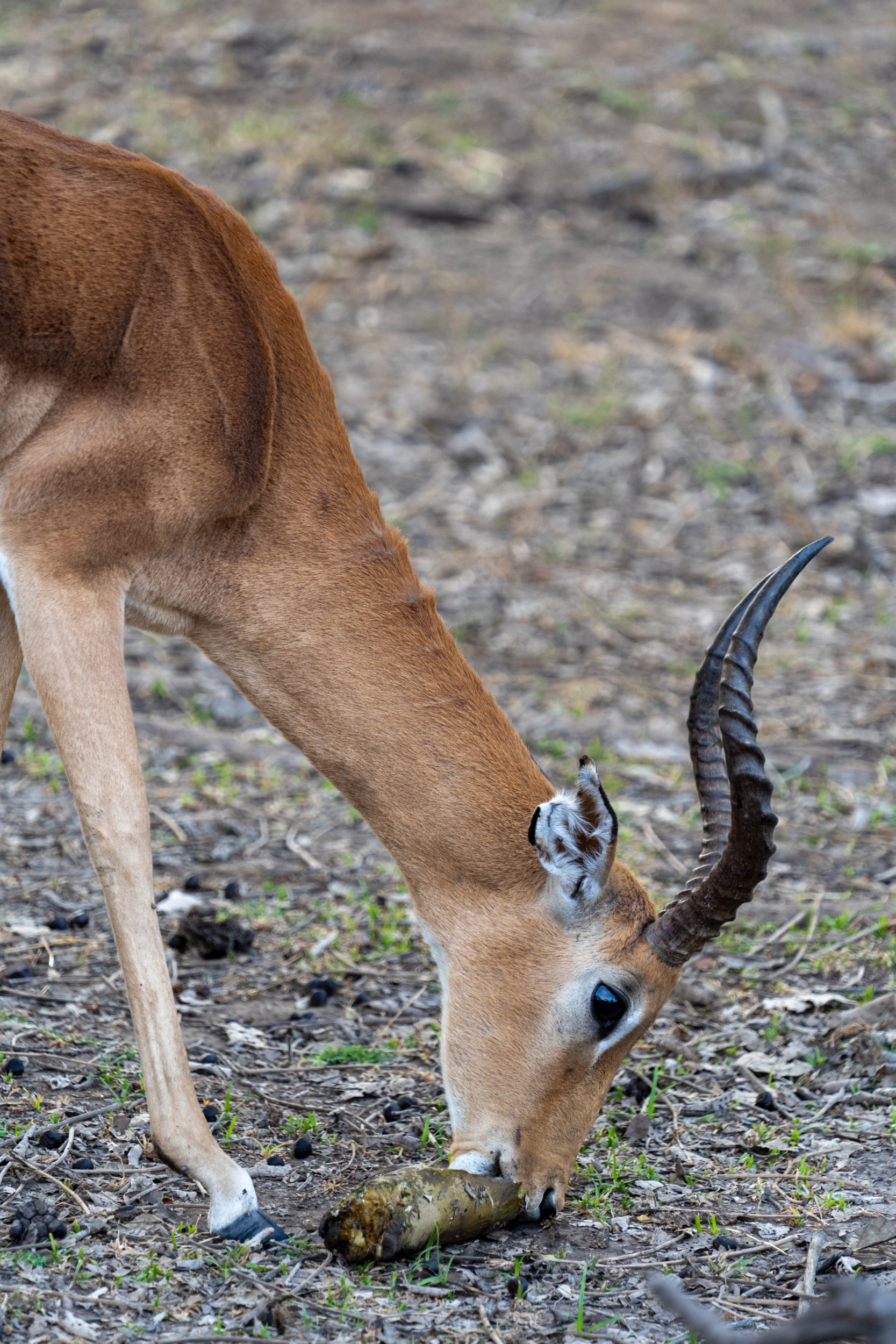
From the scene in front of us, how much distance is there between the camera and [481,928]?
4.48m

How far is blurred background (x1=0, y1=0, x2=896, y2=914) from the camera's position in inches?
343

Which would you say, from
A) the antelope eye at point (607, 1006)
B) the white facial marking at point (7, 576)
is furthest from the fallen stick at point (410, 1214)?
the white facial marking at point (7, 576)

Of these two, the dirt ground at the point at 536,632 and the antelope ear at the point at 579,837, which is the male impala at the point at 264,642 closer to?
the antelope ear at the point at 579,837

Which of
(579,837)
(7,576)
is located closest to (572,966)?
(579,837)

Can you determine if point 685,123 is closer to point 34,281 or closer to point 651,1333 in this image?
point 34,281

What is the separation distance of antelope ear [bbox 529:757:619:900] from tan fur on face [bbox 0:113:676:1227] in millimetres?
113

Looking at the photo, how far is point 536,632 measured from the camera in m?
9.36

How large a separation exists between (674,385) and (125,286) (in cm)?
894

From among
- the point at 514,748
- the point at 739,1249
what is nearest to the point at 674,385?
the point at 514,748

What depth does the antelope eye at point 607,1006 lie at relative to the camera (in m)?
4.30

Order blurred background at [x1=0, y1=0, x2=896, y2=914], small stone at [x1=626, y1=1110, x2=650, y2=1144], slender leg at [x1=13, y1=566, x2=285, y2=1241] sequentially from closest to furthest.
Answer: slender leg at [x1=13, y1=566, x2=285, y2=1241], small stone at [x1=626, y1=1110, x2=650, y2=1144], blurred background at [x1=0, y1=0, x2=896, y2=914]

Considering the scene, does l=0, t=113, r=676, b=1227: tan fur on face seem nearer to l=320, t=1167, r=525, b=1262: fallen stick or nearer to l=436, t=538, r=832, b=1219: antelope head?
l=436, t=538, r=832, b=1219: antelope head

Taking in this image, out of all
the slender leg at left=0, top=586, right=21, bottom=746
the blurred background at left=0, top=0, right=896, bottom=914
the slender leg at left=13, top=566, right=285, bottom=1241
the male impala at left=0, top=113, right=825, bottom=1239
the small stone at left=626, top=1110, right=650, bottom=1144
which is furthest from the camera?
the blurred background at left=0, top=0, right=896, bottom=914

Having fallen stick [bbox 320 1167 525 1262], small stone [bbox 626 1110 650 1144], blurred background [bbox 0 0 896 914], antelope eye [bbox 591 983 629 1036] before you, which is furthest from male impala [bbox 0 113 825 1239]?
blurred background [bbox 0 0 896 914]
